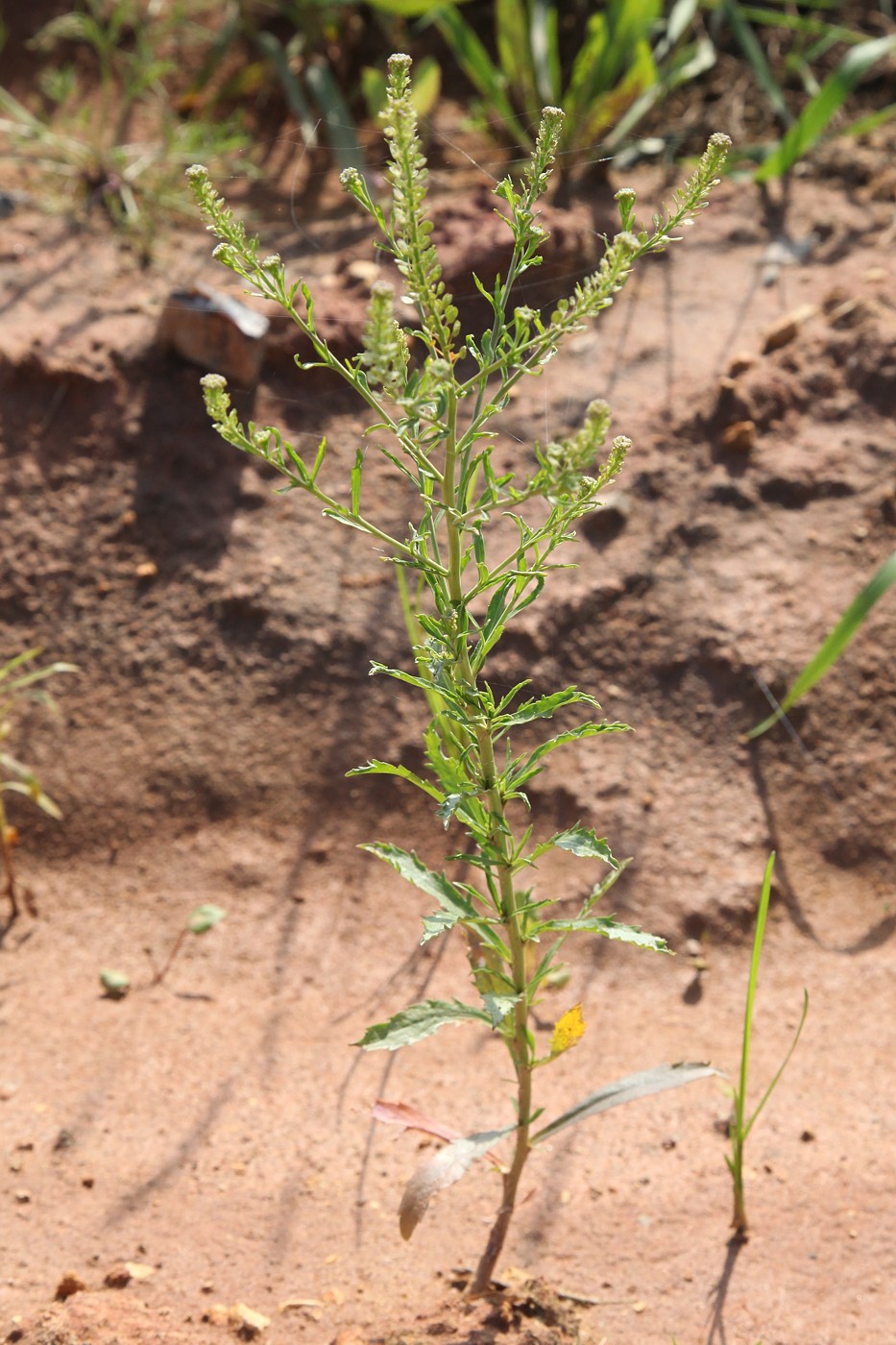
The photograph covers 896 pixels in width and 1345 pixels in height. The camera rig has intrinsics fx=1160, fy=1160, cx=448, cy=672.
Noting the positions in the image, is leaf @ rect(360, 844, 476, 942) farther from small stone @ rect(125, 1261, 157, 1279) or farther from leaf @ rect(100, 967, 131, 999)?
leaf @ rect(100, 967, 131, 999)

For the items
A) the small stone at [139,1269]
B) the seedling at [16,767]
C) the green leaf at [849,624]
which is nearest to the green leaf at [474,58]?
the green leaf at [849,624]

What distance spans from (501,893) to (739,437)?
5.15 ft

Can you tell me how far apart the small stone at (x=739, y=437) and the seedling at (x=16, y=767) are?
151 cm

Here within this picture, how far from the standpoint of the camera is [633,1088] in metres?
1.50

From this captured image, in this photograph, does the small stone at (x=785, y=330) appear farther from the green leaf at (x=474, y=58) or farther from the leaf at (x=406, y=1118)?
the leaf at (x=406, y=1118)

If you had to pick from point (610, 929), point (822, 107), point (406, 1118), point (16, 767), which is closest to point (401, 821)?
point (16, 767)

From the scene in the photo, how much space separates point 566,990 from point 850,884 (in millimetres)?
604

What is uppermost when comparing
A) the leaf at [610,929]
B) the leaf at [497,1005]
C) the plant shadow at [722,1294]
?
the leaf at [610,929]

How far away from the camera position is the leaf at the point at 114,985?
7.06ft

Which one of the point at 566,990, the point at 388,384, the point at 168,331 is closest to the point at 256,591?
the point at 168,331

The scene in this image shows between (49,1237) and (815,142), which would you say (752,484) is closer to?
(815,142)

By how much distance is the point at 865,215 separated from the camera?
3031mm

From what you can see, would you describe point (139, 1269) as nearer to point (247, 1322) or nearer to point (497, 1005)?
point (247, 1322)

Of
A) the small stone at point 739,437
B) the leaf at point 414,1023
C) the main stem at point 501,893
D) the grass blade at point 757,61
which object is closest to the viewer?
the main stem at point 501,893
